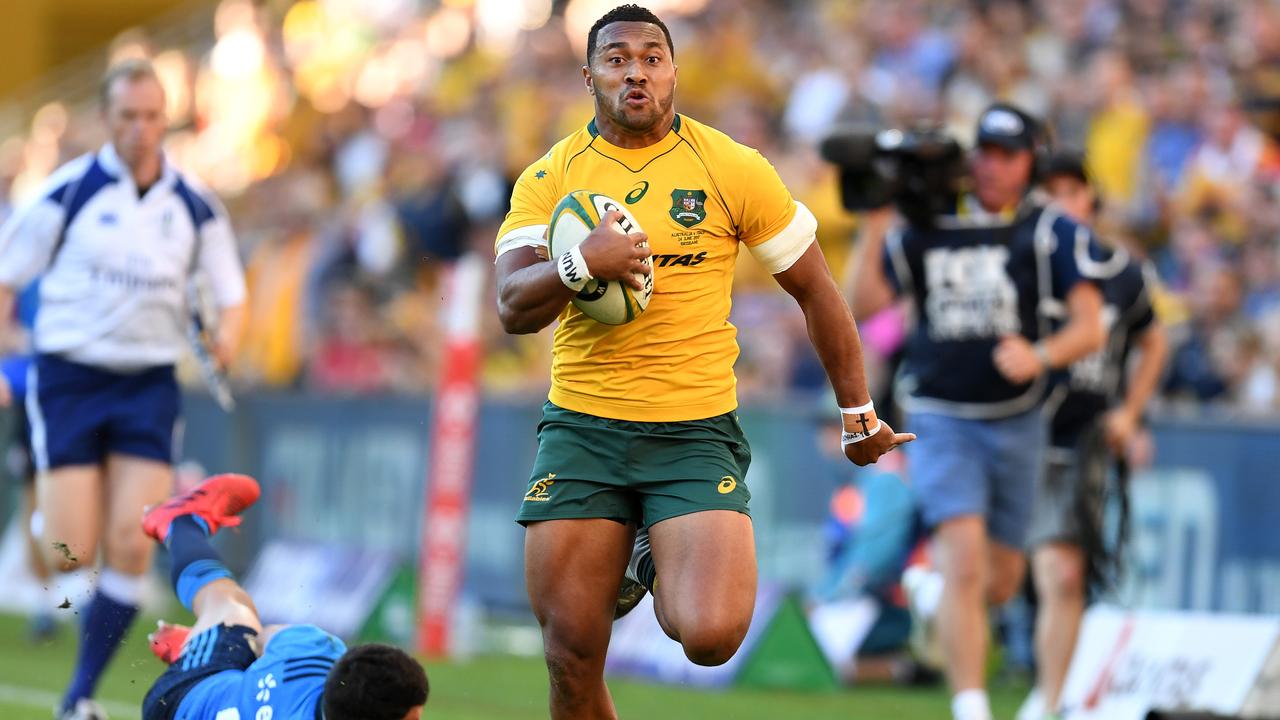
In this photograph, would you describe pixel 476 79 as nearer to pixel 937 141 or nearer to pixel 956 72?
pixel 956 72

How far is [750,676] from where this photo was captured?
37.4ft

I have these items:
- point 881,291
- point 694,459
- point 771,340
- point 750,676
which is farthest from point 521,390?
point 694,459

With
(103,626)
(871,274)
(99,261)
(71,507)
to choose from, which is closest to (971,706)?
(871,274)

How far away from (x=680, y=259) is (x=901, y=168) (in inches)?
122

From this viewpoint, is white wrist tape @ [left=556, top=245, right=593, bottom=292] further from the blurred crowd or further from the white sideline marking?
the blurred crowd

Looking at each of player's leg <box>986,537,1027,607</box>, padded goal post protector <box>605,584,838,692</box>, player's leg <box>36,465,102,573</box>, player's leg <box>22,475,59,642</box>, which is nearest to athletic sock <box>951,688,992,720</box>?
player's leg <box>986,537,1027,607</box>

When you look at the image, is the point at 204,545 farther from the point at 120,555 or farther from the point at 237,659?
the point at 120,555

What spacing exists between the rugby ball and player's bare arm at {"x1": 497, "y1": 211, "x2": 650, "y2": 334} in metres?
0.05

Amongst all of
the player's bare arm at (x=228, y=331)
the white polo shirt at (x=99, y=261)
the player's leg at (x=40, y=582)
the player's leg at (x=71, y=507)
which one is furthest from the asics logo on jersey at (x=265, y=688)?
the player's leg at (x=40, y=582)

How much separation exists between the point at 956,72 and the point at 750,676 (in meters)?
6.30

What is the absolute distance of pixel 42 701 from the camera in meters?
9.93

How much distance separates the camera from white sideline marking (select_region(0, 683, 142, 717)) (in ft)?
31.6

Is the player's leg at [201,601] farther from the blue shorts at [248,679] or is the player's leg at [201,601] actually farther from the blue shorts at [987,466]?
the blue shorts at [987,466]

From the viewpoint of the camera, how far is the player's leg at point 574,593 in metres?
6.18
